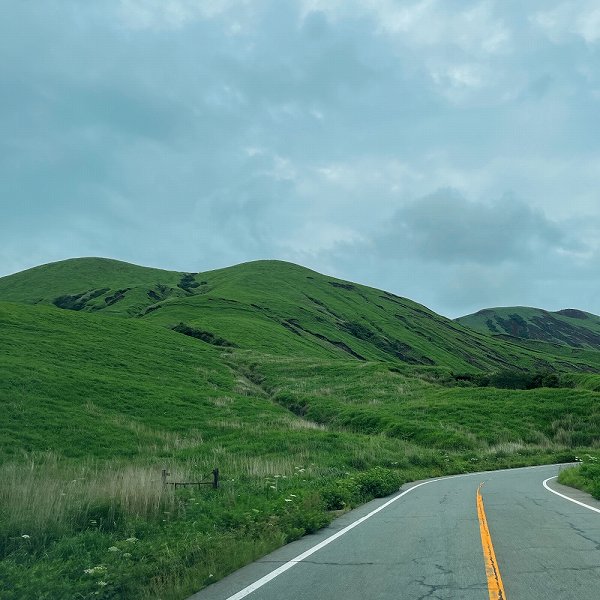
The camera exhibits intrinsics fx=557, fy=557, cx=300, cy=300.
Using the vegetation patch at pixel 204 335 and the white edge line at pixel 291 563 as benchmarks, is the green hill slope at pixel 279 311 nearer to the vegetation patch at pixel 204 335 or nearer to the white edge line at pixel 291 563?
the vegetation patch at pixel 204 335

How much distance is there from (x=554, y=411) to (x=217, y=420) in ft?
93.4

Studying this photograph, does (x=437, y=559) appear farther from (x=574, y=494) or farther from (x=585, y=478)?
(x=585, y=478)

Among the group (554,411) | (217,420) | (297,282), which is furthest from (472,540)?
(297,282)

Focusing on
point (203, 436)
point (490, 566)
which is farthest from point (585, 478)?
point (203, 436)

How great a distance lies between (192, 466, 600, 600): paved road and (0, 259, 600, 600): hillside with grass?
0.94m

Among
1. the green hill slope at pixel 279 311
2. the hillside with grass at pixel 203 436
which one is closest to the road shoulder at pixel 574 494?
the hillside with grass at pixel 203 436

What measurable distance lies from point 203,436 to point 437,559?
23610 millimetres

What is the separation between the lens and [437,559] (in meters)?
9.06

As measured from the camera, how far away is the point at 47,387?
1323 inches

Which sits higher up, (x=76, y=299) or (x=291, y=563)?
(x=76, y=299)

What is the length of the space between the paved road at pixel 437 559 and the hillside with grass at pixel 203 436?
0.94 metres

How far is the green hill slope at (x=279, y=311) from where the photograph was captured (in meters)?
98.8

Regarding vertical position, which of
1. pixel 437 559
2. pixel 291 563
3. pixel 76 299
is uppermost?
pixel 76 299

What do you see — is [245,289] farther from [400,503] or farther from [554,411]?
[400,503]
